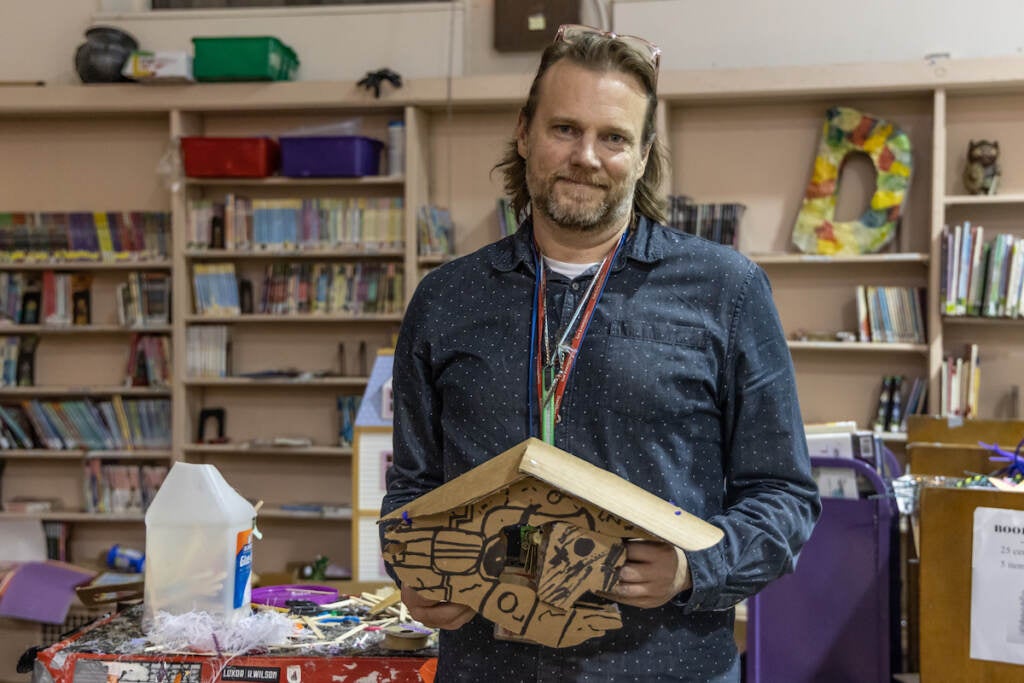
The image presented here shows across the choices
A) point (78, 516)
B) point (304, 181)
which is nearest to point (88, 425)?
point (78, 516)

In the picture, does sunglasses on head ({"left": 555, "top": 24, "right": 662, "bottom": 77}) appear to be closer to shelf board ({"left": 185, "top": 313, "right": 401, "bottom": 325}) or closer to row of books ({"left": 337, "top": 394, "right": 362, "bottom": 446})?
shelf board ({"left": 185, "top": 313, "right": 401, "bottom": 325})

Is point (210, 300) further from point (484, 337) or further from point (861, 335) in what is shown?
point (484, 337)

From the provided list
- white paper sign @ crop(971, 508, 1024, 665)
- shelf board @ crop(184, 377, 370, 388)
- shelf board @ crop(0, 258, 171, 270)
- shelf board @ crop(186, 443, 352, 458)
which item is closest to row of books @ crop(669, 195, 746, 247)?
shelf board @ crop(184, 377, 370, 388)

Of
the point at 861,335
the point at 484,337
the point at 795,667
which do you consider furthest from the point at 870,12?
the point at 484,337

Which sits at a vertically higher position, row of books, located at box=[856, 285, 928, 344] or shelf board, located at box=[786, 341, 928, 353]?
row of books, located at box=[856, 285, 928, 344]

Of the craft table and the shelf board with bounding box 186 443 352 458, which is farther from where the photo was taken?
the shelf board with bounding box 186 443 352 458

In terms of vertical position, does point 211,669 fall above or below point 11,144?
below

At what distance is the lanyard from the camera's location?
142 cm

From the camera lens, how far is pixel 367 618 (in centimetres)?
217

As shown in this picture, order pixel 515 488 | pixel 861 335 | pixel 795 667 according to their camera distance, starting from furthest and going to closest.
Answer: pixel 861 335 < pixel 795 667 < pixel 515 488

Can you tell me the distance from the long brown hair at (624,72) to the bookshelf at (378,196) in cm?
318

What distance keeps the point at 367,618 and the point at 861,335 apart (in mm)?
3137

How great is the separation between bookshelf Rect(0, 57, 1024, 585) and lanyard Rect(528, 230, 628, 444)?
3.43 meters

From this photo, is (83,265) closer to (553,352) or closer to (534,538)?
(553,352)
